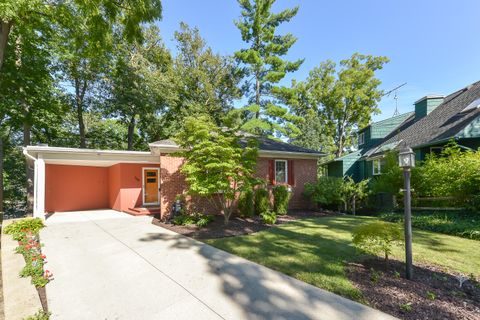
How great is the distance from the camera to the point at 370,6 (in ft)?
32.1

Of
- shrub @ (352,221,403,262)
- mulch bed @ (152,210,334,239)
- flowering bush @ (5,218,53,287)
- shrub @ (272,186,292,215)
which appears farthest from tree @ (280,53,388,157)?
flowering bush @ (5,218,53,287)

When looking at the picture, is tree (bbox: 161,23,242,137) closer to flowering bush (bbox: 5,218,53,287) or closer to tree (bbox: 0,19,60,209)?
tree (bbox: 0,19,60,209)

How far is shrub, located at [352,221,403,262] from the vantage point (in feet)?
12.6

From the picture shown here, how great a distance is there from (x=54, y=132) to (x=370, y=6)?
70.3ft

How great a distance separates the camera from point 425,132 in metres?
12.2

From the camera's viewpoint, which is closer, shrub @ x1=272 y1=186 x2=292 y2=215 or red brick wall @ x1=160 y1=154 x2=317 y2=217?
red brick wall @ x1=160 y1=154 x2=317 y2=217

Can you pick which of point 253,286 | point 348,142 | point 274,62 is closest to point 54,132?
point 274,62

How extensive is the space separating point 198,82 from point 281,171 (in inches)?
571

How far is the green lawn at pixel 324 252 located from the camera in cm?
384

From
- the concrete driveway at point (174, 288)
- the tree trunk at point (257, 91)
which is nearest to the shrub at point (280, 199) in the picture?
the concrete driveway at point (174, 288)

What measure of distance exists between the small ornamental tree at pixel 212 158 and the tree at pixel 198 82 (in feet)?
44.0

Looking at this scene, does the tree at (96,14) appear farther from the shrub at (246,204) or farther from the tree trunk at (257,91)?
the tree trunk at (257,91)

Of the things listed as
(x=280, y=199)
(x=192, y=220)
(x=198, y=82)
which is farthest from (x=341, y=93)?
(x=192, y=220)

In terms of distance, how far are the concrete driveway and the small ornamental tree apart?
2321 mm
